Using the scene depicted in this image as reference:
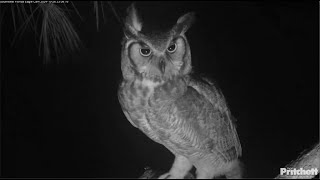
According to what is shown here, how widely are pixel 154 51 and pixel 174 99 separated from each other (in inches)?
9.6

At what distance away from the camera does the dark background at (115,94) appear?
154 cm

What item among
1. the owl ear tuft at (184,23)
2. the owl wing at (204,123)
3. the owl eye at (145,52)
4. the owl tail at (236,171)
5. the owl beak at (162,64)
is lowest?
the owl tail at (236,171)

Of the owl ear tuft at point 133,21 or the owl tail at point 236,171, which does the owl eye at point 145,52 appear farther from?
the owl tail at point 236,171

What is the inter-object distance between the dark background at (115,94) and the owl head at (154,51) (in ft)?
0.49

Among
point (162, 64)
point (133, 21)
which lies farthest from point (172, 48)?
point (133, 21)

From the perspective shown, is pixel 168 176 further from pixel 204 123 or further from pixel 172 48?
pixel 172 48

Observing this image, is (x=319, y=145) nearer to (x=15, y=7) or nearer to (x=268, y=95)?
(x=268, y=95)

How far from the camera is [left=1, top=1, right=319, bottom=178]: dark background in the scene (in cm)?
154

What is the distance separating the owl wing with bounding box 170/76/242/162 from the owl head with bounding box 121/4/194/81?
124 millimetres

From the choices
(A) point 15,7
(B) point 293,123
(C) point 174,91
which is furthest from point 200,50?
(A) point 15,7

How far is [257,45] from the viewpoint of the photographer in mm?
1579

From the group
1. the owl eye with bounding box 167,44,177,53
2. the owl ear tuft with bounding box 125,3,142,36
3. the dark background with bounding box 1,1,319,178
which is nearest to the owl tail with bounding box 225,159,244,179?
the dark background with bounding box 1,1,319,178

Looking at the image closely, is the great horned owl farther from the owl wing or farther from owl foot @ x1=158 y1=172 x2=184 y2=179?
owl foot @ x1=158 y1=172 x2=184 y2=179

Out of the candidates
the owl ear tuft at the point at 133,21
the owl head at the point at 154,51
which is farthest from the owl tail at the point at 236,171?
the owl ear tuft at the point at 133,21
